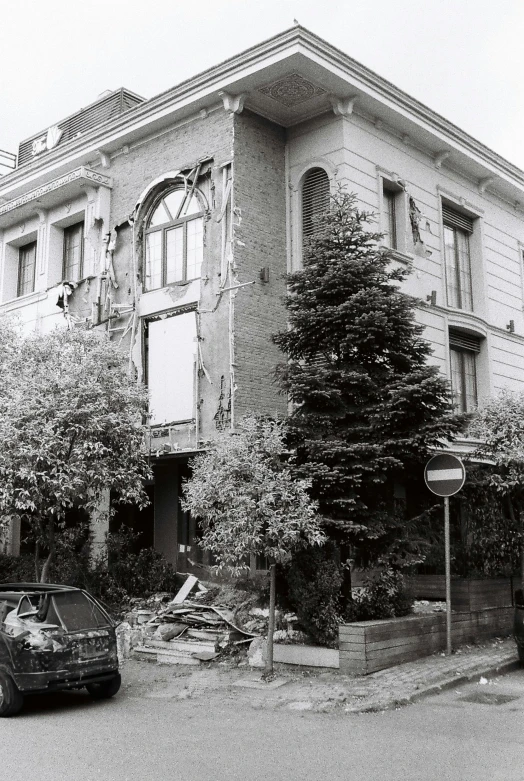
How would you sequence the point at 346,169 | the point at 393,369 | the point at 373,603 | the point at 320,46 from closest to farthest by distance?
1. the point at 373,603
2. the point at 393,369
3. the point at 320,46
4. the point at 346,169

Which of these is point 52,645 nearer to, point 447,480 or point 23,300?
point 447,480

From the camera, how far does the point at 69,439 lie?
13.8 metres

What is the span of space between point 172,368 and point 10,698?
9.33 metres

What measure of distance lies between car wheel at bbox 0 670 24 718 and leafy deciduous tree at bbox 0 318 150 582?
4.02 meters

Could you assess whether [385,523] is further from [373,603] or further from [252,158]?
[252,158]

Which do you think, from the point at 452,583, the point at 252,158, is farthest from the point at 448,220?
the point at 452,583

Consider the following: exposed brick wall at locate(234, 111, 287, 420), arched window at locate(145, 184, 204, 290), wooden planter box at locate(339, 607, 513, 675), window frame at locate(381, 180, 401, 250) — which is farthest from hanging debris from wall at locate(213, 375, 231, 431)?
wooden planter box at locate(339, 607, 513, 675)

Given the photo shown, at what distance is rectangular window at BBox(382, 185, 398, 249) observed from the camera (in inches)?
738

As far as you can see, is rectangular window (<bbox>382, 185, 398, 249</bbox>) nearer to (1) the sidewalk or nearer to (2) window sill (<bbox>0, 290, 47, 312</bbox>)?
(2) window sill (<bbox>0, 290, 47, 312</bbox>)

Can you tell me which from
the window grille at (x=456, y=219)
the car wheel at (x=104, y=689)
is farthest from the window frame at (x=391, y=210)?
the car wheel at (x=104, y=689)

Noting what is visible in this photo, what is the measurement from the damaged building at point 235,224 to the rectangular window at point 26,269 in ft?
3.34

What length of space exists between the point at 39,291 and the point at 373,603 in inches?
528

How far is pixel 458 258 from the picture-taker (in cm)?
2125

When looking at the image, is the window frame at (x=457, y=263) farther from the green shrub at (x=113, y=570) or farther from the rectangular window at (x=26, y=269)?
the rectangular window at (x=26, y=269)
